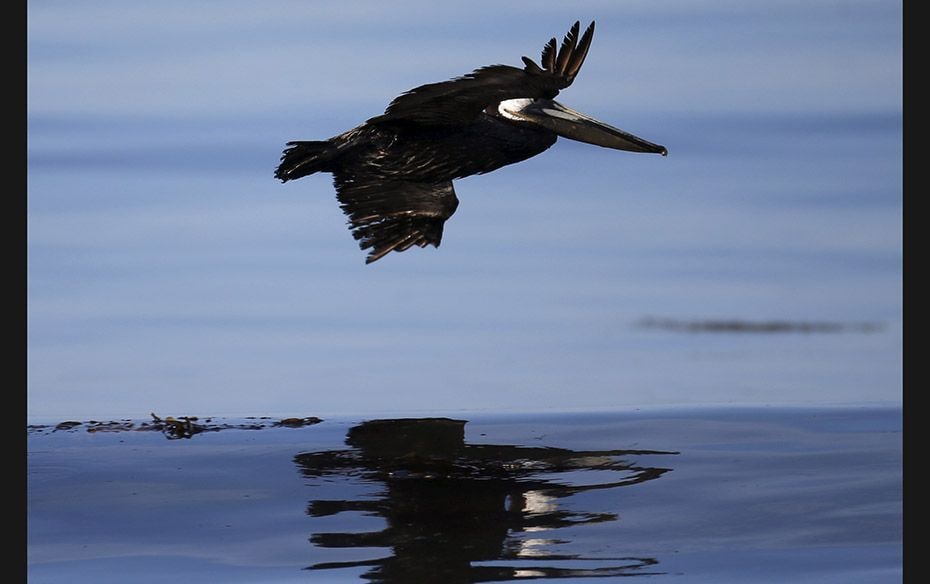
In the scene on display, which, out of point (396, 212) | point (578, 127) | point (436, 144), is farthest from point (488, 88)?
point (396, 212)

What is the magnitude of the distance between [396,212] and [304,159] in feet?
2.29

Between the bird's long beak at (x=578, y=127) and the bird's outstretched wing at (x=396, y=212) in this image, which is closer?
the bird's outstretched wing at (x=396, y=212)

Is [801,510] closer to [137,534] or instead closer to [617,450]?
[617,450]

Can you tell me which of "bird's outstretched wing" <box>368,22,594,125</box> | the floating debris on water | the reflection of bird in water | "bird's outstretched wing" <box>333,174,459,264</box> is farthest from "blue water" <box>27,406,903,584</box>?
"bird's outstretched wing" <box>368,22,594,125</box>

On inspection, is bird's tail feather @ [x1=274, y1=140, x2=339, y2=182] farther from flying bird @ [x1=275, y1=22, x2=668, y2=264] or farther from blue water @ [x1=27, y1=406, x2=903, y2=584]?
blue water @ [x1=27, y1=406, x2=903, y2=584]

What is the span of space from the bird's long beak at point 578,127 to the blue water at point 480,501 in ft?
6.09

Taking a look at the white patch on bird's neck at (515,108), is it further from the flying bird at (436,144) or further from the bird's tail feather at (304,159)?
the bird's tail feather at (304,159)

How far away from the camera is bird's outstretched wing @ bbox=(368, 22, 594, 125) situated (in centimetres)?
956

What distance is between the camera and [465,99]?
9.62 metres

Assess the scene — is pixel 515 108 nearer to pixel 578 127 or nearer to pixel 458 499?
pixel 578 127

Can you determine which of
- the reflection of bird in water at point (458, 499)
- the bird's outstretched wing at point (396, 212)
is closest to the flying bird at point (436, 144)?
the bird's outstretched wing at point (396, 212)

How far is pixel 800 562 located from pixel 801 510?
843 millimetres

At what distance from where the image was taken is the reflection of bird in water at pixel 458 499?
677 centimetres

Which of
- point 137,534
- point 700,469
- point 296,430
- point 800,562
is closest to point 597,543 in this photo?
point 800,562
